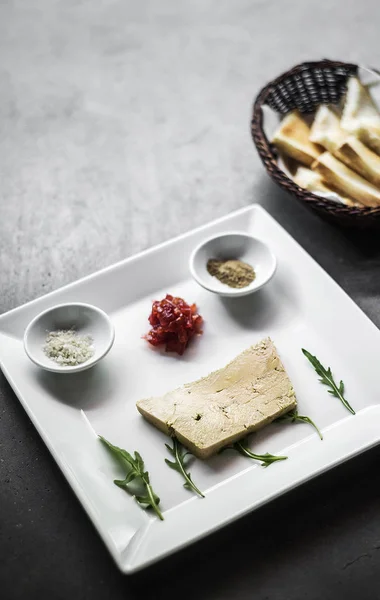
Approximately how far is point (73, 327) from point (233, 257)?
810mm

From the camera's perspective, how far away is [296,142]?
351 centimetres

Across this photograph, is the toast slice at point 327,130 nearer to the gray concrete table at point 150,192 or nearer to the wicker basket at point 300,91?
the wicker basket at point 300,91

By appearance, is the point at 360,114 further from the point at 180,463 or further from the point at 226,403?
the point at 180,463

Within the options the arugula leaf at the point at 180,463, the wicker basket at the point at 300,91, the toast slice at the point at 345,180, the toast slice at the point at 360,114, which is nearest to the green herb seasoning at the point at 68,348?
the arugula leaf at the point at 180,463

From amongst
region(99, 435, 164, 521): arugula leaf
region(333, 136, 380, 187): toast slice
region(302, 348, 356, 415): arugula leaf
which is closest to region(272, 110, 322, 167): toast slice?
region(333, 136, 380, 187): toast slice

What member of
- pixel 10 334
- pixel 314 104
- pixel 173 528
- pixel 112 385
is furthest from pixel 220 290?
pixel 314 104

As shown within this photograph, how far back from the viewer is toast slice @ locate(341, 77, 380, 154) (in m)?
3.39

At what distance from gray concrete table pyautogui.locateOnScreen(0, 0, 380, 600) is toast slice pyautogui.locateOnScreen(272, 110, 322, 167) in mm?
270

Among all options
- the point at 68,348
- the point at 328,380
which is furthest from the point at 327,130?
the point at 68,348

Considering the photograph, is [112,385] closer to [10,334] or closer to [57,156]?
[10,334]

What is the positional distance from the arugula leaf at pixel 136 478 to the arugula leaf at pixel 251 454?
0.30 metres

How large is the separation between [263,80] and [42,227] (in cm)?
173

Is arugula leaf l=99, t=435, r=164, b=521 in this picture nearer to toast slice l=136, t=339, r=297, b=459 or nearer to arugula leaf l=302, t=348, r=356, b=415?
toast slice l=136, t=339, r=297, b=459

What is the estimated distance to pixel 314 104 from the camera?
3834 mm
